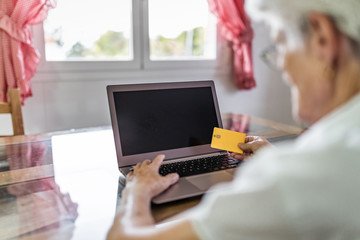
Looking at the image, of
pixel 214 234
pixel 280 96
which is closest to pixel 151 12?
pixel 280 96

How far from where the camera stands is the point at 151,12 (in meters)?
2.50

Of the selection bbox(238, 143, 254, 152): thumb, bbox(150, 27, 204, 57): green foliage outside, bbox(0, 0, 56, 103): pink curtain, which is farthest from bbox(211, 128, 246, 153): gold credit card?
bbox(150, 27, 204, 57): green foliage outside

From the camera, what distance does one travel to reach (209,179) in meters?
1.00

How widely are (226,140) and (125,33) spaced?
158 cm

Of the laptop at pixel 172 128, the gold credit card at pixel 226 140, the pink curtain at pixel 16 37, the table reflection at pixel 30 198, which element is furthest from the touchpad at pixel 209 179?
the pink curtain at pixel 16 37

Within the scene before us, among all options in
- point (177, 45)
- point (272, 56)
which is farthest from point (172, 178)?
point (177, 45)

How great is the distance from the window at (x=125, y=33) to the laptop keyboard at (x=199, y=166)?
57.7 inches

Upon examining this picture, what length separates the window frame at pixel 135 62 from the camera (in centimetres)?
223

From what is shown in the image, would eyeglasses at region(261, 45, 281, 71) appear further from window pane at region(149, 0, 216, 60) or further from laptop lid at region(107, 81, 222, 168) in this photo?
window pane at region(149, 0, 216, 60)

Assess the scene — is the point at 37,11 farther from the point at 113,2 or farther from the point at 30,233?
the point at 30,233

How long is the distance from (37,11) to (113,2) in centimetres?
56

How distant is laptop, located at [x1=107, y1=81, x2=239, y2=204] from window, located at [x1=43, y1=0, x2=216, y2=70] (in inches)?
49.7

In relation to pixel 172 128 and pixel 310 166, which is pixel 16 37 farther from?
pixel 310 166

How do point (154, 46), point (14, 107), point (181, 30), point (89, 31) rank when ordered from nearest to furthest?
point (14, 107), point (89, 31), point (154, 46), point (181, 30)
